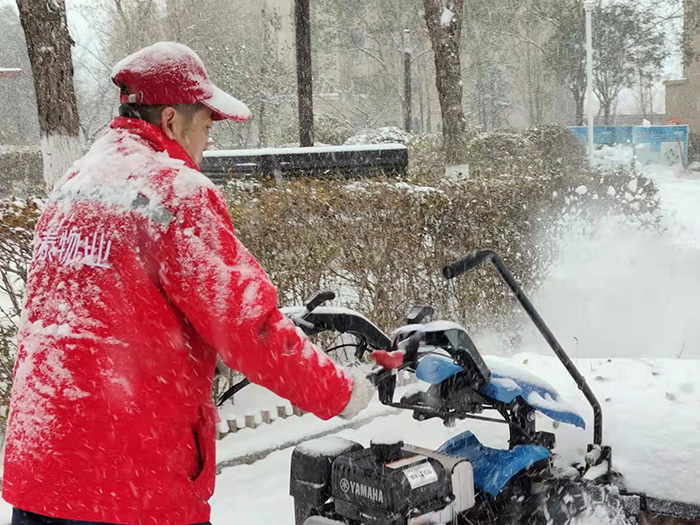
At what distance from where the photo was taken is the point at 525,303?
3193 mm

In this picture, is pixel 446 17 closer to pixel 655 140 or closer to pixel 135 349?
pixel 135 349

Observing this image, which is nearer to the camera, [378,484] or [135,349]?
[135,349]

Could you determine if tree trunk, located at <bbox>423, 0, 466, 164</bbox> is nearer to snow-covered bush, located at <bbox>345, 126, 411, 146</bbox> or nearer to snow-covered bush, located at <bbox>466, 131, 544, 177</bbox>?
snow-covered bush, located at <bbox>466, 131, 544, 177</bbox>

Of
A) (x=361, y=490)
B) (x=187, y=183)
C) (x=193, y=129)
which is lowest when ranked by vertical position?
(x=361, y=490)

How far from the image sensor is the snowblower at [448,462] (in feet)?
7.64

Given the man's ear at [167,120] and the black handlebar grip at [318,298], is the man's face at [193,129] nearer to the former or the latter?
the man's ear at [167,120]

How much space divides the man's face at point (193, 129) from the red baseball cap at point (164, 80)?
0.05m

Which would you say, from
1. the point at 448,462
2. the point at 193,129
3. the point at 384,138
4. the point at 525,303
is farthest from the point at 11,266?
the point at 384,138

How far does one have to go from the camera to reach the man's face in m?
2.06

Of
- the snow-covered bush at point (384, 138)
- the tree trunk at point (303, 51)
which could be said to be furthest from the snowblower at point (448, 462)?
the snow-covered bush at point (384, 138)

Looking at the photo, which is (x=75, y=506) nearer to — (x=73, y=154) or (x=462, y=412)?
(x=462, y=412)

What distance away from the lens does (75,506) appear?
1804mm

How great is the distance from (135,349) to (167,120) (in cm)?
61

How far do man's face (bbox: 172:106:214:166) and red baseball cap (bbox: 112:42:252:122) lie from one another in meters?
0.05
